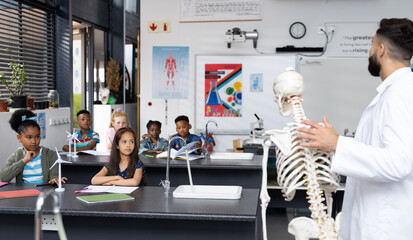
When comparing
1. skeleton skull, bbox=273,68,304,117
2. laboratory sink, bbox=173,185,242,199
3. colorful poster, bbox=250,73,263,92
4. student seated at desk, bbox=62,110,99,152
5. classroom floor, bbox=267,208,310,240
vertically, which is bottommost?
classroom floor, bbox=267,208,310,240

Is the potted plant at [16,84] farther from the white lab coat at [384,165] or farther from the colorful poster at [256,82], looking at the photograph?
the white lab coat at [384,165]

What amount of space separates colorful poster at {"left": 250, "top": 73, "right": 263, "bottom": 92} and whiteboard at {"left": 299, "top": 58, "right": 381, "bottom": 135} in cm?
60

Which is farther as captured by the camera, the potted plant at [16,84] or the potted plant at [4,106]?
the potted plant at [16,84]

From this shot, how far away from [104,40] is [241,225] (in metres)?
6.13

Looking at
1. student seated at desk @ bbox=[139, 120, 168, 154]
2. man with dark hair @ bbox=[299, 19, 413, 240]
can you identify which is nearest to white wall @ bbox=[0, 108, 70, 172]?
student seated at desk @ bbox=[139, 120, 168, 154]

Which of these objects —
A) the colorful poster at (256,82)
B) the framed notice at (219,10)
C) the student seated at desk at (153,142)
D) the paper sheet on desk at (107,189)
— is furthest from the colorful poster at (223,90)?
the paper sheet on desk at (107,189)

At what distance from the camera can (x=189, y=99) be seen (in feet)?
22.6

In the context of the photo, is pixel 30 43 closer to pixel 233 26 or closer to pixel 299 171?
pixel 233 26

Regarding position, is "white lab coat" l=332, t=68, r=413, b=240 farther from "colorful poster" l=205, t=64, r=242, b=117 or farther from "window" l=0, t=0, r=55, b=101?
"colorful poster" l=205, t=64, r=242, b=117

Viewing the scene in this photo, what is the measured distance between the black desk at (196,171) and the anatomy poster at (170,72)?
7.98 ft

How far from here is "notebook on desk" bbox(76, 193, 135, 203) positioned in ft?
8.96

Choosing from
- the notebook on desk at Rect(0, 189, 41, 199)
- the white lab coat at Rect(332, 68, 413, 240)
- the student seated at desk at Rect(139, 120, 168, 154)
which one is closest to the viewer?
the white lab coat at Rect(332, 68, 413, 240)

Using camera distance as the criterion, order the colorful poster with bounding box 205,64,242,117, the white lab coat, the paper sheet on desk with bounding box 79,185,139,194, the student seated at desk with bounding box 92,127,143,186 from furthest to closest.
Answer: the colorful poster with bounding box 205,64,242,117 < the student seated at desk with bounding box 92,127,143,186 < the paper sheet on desk with bounding box 79,185,139,194 < the white lab coat

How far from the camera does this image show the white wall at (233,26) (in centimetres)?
656
